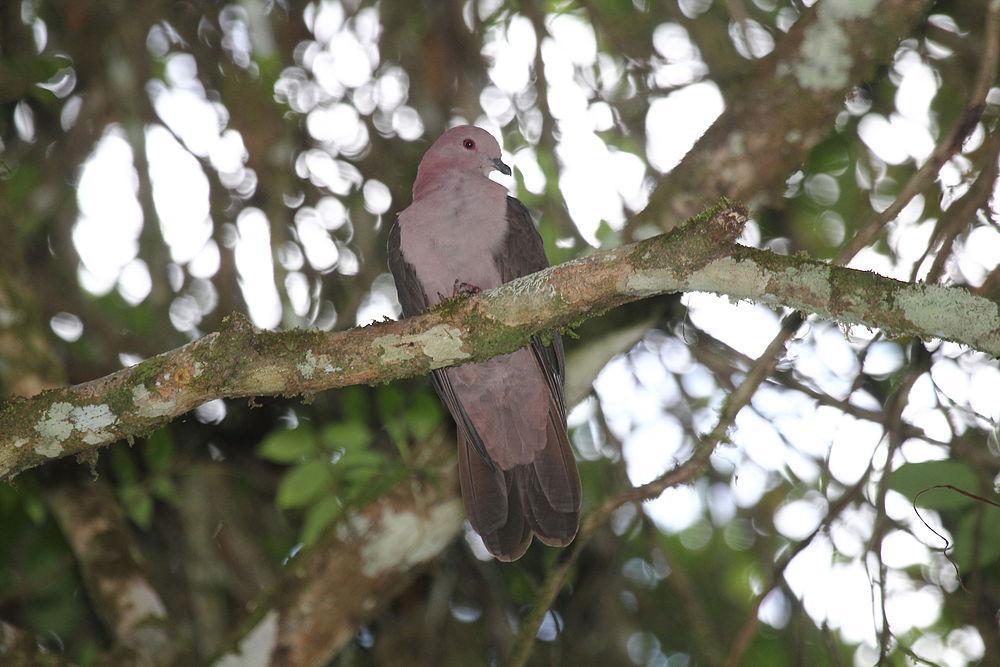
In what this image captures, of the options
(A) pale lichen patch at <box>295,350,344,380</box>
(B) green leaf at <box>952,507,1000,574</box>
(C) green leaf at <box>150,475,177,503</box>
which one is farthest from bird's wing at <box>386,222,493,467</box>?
(B) green leaf at <box>952,507,1000,574</box>

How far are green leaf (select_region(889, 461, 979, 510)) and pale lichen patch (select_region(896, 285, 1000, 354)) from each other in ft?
2.75

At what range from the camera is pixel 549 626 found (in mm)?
5691

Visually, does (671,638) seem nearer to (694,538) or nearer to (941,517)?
(694,538)

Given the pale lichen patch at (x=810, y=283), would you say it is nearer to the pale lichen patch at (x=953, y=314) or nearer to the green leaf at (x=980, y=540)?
the pale lichen patch at (x=953, y=314)

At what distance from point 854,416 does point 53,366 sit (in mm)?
3457

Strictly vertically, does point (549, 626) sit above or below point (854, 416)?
below

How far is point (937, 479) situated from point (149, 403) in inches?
96.2

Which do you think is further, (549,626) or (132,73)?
(549,626)

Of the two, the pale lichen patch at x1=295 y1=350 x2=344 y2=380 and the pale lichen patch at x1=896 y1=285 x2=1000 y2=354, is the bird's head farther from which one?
the pale lichen patch at x1=896 y1=285 x2=1000 y2=354

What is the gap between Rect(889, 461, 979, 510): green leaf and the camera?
3137 mm

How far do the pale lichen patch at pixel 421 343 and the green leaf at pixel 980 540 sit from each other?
1.88 meters

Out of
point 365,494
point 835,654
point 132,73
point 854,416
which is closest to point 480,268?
point 365,494

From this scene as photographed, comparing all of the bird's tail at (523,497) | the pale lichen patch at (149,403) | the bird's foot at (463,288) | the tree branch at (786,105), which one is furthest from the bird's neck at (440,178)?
the pale lichen patch at (149,403)

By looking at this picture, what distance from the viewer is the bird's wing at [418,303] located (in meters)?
4.12
